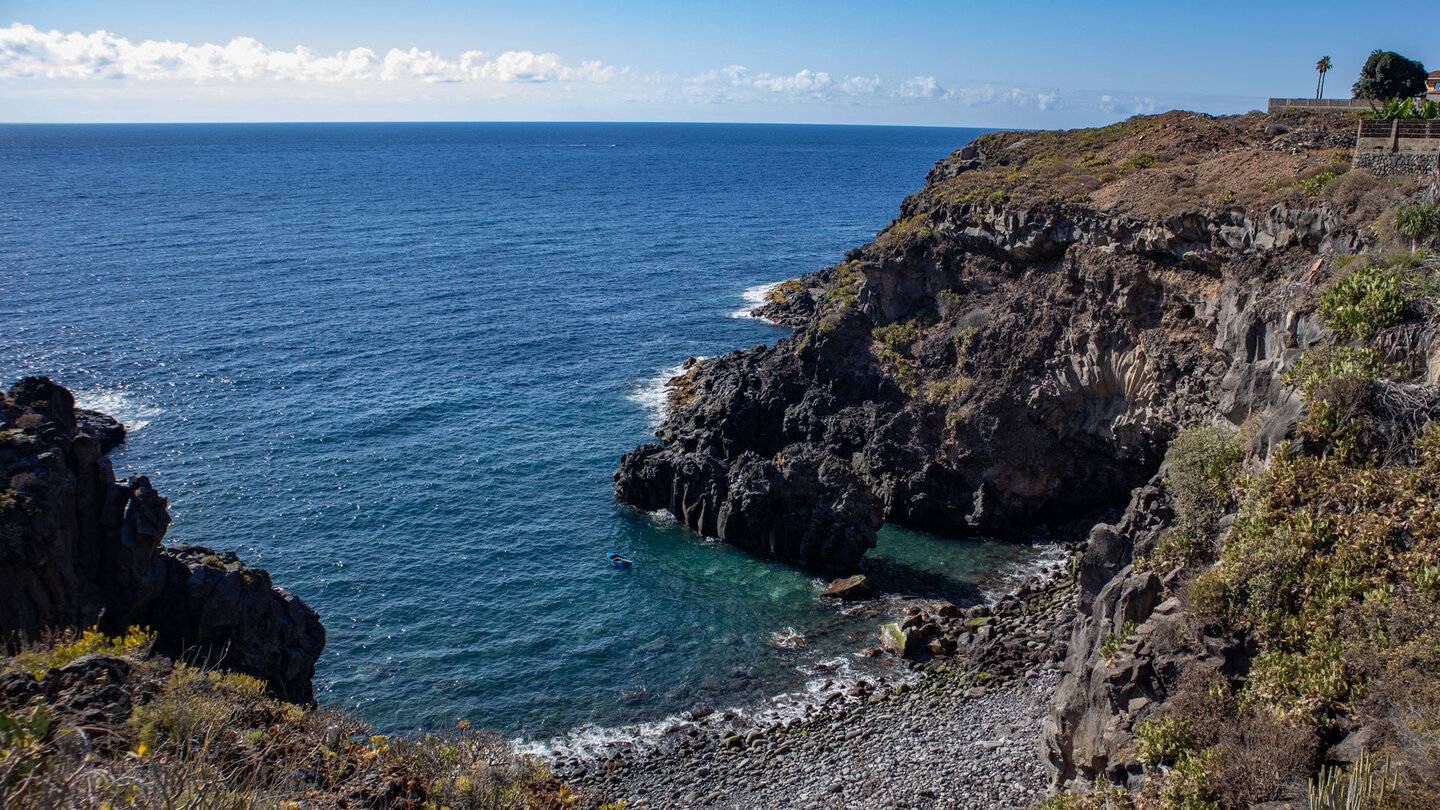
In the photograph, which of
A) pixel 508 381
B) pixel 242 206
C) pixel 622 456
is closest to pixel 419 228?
pixel 242 206

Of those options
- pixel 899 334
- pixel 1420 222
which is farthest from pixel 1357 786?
pixel 899 334

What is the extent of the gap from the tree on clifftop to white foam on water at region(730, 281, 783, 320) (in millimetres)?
56082

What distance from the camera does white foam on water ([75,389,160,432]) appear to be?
2515 inches

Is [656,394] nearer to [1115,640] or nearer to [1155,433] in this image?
[1155,433]

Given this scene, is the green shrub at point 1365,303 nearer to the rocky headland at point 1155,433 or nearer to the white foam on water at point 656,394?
the rocky headland at point 1155,433

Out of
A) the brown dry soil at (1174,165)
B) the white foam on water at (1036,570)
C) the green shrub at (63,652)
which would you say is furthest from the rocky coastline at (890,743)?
the brown dry soil at (1174,165)

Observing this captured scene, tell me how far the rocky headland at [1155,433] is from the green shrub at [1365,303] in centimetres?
10

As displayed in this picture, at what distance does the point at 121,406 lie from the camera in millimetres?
66562

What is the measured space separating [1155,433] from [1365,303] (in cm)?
1829

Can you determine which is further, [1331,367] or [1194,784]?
[1331,367]

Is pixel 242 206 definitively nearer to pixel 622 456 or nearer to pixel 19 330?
pixel 19 330

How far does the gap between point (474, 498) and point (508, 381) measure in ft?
71.2

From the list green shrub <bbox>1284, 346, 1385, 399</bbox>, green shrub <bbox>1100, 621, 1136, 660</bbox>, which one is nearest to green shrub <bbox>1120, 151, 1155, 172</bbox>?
green shrub <bbox>1284, 346, 1385, 399</bbox>

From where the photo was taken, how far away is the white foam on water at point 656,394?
225ft
